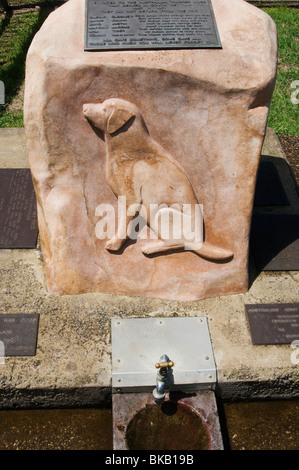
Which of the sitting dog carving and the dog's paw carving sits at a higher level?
the sitting dog carving

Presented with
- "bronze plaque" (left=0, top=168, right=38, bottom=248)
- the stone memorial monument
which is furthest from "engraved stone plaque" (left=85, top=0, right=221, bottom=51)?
"bronze plaque" (left=0, top=168, right=38, bottom=248)

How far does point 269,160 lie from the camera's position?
15.8 feet

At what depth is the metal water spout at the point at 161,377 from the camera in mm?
2945

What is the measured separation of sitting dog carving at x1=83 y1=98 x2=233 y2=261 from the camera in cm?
295

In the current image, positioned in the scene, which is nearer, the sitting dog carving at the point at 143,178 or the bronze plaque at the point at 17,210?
the sitting dog carving at the point at 143,178

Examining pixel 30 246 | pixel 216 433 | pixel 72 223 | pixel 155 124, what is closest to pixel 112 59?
pixel 155 124

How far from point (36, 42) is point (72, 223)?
1101mm

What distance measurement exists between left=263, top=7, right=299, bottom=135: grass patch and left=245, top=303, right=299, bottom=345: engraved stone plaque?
8.67ft

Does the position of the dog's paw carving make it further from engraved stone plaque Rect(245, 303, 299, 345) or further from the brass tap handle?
engraved stone plaque Rect(245, 303, 299, 345)

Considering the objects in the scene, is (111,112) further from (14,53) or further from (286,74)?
(14,53)

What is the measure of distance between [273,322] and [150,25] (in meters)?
2.02

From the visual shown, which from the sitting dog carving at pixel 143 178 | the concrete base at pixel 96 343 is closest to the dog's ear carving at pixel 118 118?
the sitting dog carving at pixel 143 178

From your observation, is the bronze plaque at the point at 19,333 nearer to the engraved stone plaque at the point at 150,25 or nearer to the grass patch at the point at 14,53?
the engraved stone plaque at the point at 150,25

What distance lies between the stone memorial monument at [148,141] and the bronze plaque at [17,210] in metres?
0.48
